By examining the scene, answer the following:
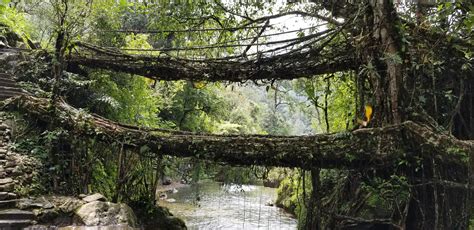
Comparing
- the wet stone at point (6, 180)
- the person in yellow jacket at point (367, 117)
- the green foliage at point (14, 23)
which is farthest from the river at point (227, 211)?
the green foliage at point (14, 23)

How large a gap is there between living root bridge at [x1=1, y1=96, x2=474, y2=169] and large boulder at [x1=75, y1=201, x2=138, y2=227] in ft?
3.23

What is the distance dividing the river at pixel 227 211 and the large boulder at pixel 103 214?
2.15 meters

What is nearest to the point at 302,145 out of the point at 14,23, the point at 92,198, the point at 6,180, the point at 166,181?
the point at 92,198

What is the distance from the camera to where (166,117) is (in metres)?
16.9

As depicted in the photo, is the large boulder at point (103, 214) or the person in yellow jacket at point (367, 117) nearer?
the person in yellow jacket at point (367, 117)

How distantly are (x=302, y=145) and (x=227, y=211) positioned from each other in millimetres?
7012

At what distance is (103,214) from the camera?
5949 millimetres

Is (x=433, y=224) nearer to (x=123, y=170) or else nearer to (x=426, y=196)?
(x=426, y=196)

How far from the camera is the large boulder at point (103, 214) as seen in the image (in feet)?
19.2

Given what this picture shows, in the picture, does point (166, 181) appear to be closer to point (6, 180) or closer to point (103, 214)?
point (6, 180)

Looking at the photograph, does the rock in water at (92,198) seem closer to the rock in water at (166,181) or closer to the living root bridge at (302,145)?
the living root bridge at (302,145)

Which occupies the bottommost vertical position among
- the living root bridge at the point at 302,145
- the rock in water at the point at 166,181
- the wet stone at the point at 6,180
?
the rock in water at the point at 166,181

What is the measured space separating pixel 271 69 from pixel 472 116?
8.15ft

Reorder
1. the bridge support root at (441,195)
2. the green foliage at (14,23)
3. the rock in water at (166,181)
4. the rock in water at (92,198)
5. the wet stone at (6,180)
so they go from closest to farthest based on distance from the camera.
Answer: the bridge support root at (441,195) < the wet stone at (6,180) < the rock in water at (92,198) < the green foliage at (14,23) < the rock in water at (166,181)
